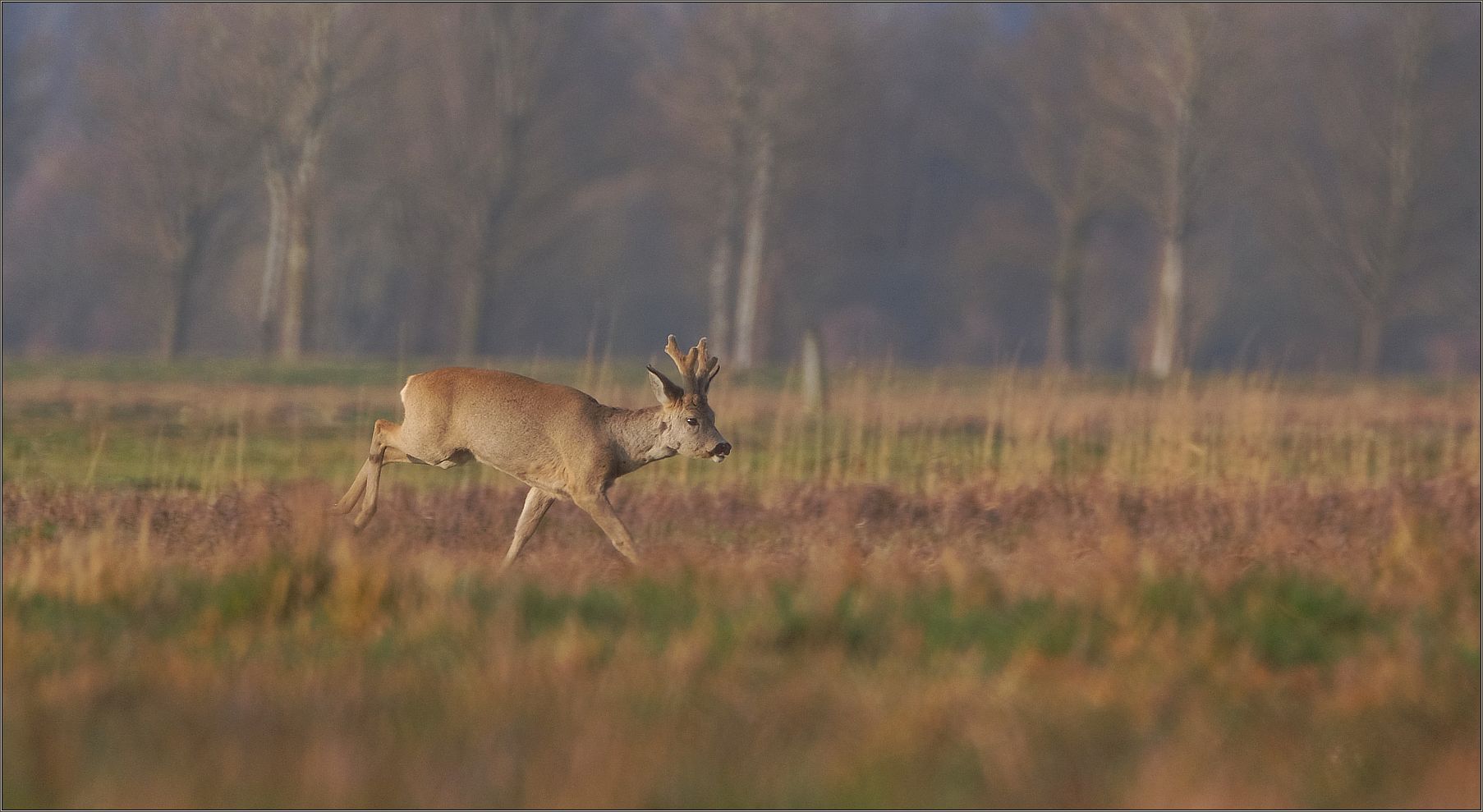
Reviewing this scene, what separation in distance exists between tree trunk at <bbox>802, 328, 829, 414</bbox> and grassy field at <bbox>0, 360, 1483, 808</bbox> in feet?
27.2

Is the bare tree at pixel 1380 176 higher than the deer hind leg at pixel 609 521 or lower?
higher

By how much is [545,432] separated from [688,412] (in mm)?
788

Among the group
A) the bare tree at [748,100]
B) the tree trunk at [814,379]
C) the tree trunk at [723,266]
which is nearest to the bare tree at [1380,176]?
the bare tree at [748,100]

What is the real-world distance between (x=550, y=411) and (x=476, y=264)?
32.7m

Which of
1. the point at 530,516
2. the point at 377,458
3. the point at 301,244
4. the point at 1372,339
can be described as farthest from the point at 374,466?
the point at 1372,339

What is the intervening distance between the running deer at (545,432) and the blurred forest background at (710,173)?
24.6 metres

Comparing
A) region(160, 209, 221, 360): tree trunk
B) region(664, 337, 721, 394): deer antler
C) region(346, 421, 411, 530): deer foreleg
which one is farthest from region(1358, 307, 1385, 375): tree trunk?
region(346, 421, 411, 530): deer foreleg

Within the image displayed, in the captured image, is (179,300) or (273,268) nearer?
(273,268)

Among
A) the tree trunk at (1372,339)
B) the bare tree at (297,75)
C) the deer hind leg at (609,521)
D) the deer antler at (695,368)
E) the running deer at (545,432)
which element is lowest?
the deer hind leg at (609,521)

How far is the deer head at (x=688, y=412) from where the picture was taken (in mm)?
11047

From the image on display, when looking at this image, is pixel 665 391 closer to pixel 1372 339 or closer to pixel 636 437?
pixel 636 437

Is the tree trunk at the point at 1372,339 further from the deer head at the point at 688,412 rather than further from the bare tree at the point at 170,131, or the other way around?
the deer head at the point at 688,412

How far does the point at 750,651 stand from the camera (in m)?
7.34

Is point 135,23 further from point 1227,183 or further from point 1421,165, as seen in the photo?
point 1421,165
